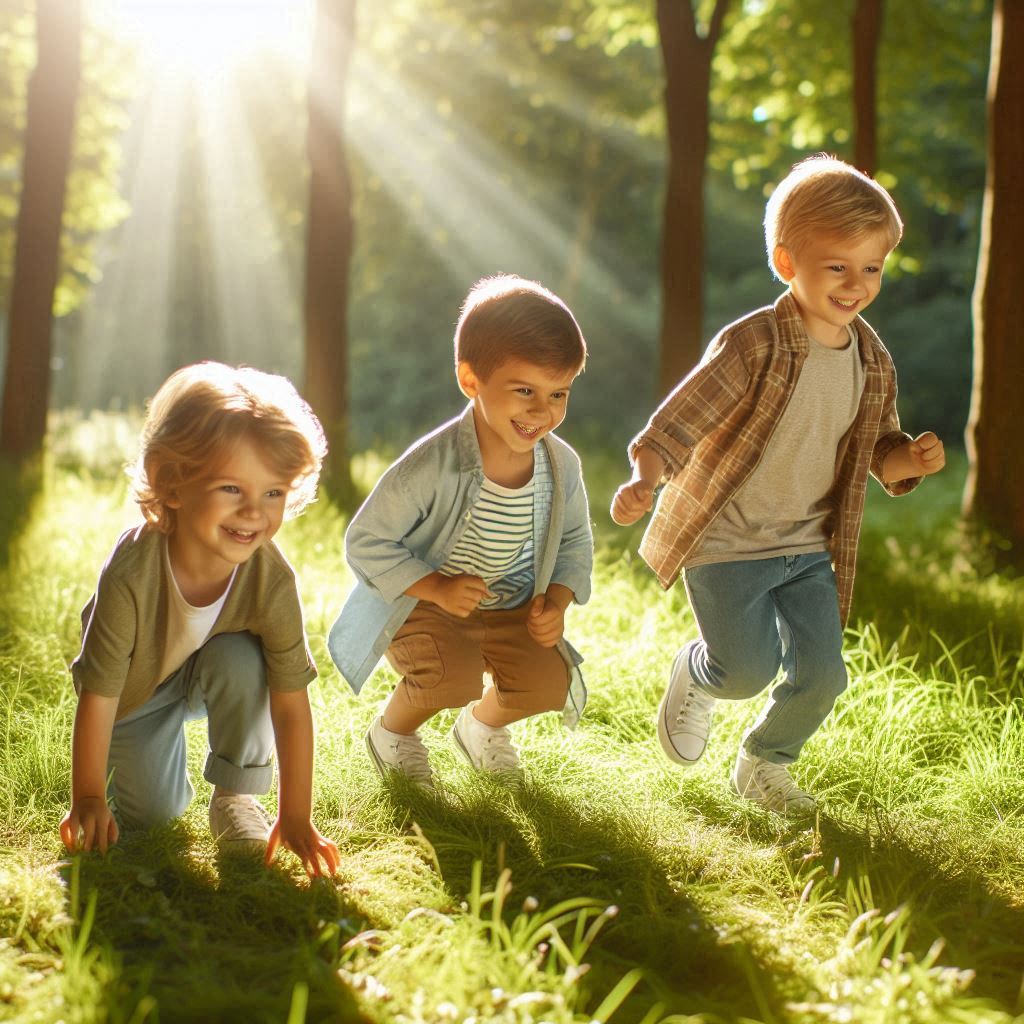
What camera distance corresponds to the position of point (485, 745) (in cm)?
388

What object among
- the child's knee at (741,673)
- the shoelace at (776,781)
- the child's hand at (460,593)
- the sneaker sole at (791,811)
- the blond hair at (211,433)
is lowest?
the sneaker sole at (791,811)

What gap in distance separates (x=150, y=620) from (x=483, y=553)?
1036mm

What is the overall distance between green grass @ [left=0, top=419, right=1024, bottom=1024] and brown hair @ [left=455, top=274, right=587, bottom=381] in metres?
1.27

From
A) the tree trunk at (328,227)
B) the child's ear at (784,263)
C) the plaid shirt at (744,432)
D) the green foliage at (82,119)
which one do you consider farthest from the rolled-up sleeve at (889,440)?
the green foliage at (82,119)

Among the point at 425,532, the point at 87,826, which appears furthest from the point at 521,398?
the point at 87,826

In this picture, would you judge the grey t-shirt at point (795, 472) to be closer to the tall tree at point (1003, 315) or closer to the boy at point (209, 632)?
the boy at point (209, 632)

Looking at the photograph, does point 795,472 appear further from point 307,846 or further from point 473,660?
point 307,846

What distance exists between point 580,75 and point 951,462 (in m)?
9.10

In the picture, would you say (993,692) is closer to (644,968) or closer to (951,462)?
(644,968)

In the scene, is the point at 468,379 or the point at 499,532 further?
the point at 499,532

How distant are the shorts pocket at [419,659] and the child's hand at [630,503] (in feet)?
2.57

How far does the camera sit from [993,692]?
459 centimetres

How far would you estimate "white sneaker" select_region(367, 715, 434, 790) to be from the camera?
3.71m

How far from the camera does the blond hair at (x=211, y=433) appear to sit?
9.64ft
